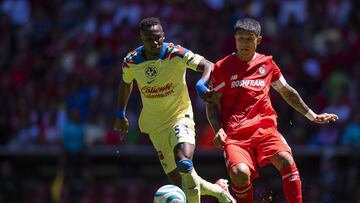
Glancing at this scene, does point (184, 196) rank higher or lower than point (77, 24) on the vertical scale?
lower

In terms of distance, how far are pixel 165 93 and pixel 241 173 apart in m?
1.97

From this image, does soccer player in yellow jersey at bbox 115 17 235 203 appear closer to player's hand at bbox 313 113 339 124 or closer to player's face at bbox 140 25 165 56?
player's face at bbox 140 25 165 56

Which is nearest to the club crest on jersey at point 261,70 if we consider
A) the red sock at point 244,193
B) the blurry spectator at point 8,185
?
the red sock at point 244,193

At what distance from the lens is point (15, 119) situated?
23.5 meters

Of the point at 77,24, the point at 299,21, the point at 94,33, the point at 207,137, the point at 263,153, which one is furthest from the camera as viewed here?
the point at 77,24

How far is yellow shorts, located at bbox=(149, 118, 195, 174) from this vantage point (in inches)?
509

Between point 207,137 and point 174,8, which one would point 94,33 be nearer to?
point 174,8

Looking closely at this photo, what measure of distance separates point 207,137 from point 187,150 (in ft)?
27.5

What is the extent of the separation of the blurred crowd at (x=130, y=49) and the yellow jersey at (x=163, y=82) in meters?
7.53

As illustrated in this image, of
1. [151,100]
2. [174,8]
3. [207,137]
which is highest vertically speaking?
[174,8]

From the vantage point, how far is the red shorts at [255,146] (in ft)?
39.3

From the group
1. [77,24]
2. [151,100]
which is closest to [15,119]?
[77,24]

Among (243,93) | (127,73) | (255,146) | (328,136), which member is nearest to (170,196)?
(255,146)

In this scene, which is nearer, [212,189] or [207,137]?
[212,189]
